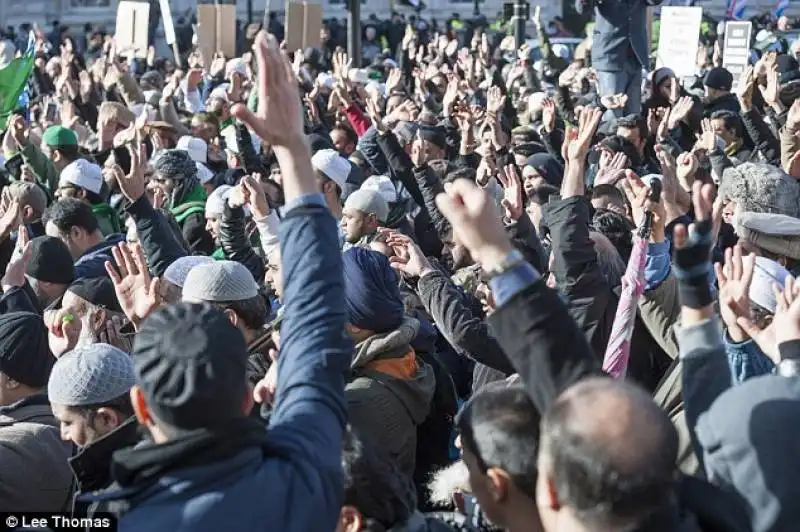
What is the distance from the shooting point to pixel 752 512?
2.24m

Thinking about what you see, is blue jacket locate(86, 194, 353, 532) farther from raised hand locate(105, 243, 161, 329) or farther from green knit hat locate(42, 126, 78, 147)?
green knit hat locate(42, 126, 78, 147)

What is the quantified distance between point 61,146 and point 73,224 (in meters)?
2.49

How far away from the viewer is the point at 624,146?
824 cm

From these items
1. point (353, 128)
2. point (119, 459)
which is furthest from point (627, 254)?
point (353, 128)

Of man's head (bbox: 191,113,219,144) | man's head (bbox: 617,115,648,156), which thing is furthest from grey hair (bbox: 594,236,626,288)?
man's head (bbox: 191,113,219,144)

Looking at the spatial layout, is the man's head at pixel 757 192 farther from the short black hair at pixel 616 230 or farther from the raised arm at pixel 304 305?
the raised arm at pixel 304 305

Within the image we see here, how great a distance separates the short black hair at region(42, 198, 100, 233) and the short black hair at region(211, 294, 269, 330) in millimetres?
2050

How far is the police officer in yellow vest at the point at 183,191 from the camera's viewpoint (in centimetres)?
723

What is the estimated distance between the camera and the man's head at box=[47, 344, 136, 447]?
A: 11.2ft

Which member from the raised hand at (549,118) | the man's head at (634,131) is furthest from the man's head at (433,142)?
the man's head at (634,131)

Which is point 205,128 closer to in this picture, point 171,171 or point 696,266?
point 171,171

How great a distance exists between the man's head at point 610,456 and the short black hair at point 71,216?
4376mm

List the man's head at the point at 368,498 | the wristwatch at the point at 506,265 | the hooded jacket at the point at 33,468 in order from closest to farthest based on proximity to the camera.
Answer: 1. the wristwatch at the point at 506,265
2. the man's head at the point at 368,498
3. the hooded jacket at the point at 33,468

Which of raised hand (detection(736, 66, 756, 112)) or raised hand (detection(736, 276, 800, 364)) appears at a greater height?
raised hand (detection(736, 276, 800, 364))
